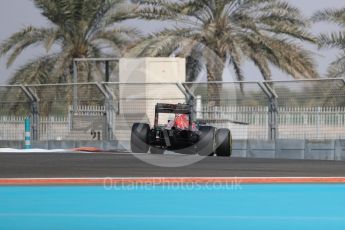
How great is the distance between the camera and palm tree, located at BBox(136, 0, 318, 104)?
107 feet

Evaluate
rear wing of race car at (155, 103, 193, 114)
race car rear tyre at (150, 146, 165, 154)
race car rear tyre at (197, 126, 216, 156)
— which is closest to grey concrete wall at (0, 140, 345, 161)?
race car rear tyre at (197, 126, 216, 156)

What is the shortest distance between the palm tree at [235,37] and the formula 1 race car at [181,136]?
12881 mm

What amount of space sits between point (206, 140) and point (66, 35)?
59.3 ft

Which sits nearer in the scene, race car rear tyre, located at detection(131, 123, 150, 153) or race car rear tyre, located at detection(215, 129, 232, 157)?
race car rear tyre, located at detection(215, 129, 232, 157)

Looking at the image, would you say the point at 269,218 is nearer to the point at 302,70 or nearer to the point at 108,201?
the point at 108,201

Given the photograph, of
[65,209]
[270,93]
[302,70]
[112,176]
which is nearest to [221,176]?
[112,176]

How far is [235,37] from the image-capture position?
3272 cm

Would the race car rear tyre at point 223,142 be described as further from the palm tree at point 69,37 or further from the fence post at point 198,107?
the palm tree at point 69,37

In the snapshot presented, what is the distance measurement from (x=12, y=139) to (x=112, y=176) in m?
14.1

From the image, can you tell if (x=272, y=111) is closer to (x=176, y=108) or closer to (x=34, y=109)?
(x=176, y=108)

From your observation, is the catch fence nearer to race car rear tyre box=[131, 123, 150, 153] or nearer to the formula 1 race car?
the formula 1 race car

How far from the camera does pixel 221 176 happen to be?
1278 cm

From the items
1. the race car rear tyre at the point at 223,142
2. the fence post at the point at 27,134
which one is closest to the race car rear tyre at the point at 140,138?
the race car rear tyre at the point at 223,142

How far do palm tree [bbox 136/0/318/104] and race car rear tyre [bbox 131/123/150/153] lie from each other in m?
12.8
